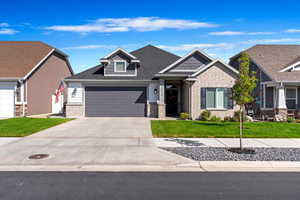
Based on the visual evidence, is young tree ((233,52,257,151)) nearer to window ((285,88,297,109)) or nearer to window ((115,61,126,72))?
window ((115,61,126,72))

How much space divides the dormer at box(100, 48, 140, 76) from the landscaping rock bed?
12.2 m

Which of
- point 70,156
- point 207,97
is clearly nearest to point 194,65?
point 207,97

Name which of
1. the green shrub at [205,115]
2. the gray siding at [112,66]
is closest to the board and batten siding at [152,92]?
the gray siding at [112,66]

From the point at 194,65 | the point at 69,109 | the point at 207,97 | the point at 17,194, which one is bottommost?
the point at 17,194

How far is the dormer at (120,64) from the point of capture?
1891 cm

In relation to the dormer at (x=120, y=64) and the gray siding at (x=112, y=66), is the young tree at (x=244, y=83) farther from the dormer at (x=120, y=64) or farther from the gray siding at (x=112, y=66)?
the gray siding at (x=112, y=66)

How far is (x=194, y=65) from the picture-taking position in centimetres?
1830

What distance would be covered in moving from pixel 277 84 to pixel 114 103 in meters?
14.4

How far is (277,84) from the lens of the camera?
56.4 feet

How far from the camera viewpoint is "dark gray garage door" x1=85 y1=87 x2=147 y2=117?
18500 mm

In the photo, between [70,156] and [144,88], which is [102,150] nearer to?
[70,156]

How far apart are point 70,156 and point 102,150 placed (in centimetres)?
121

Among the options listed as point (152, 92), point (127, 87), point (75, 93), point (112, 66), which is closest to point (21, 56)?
point (75, 93)

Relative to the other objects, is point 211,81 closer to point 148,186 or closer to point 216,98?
point 216,98
